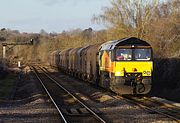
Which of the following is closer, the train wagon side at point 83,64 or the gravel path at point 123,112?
the gravel path at point 123,112

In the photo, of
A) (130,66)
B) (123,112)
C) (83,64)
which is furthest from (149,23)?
(123,112)

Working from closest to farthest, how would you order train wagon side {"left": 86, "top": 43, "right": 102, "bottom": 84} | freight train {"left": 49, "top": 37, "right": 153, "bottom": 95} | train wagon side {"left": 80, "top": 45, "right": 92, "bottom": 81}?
freight train {"left": 49, "top": 37, "right": 153, "bottom": 95} < train wagon side {"left": 86, "top": 43, "right": 102, "bottom": 84} < train wagon side {"left": 80, "top": 45, "right": 92, "bottom": 81}

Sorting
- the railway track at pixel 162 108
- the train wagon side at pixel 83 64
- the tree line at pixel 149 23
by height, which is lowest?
the railway track at pixel 162 108

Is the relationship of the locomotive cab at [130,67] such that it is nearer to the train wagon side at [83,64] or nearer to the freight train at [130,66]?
the freight train at [130,66]

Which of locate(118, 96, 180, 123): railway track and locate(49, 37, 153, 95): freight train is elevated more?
locate(49, 37, 153, 95): freight train

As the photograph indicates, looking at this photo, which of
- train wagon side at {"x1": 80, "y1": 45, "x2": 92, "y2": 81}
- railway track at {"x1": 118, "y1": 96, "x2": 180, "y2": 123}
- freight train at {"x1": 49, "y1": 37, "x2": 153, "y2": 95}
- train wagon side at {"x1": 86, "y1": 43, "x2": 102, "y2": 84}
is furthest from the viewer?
train wagon side at {"x1": 80, "y1": 45, "x2": 92, "y2": 81}

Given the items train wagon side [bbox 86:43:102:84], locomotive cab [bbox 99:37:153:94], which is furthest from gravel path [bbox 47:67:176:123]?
train wagon side [bbox 86:43:102:84]

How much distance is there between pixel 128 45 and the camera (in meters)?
21.4

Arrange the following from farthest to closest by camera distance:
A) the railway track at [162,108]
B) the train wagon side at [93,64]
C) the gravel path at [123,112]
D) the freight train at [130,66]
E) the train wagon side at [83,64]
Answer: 1. the train wagon side at [83,64]
2. the train wagon side at [93,64]
3. the freight train at [130,66]
4. the railway track at [162,108]
5. the gravel path at [123,112]

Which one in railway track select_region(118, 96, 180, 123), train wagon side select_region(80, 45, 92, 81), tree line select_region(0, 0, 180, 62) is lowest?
railway track select_region(118, 96, 180, 123)

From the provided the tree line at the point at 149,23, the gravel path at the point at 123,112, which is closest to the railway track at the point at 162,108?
the gravel path at the point at 123,112

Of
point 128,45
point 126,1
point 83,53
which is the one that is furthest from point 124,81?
point 126,1

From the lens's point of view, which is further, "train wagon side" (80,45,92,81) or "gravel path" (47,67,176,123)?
"train wagon side" (80,45,92,81)

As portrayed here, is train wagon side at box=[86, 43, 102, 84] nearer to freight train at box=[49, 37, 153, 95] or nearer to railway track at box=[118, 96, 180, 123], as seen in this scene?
freight train at box=[49, 37, 153, 95]
